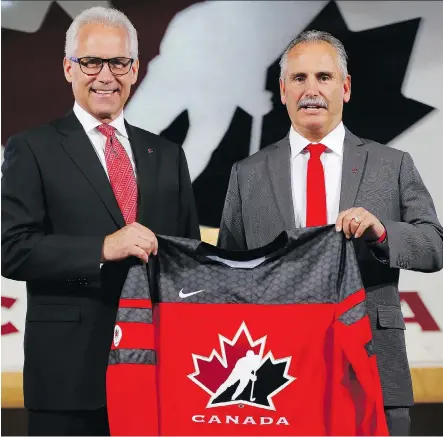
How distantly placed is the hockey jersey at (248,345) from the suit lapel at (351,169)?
0.52 ft

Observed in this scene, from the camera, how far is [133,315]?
204cm

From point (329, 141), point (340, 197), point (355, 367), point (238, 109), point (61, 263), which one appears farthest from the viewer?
point (238, 109)

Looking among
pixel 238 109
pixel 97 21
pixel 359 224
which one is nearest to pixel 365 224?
pixel 359 224

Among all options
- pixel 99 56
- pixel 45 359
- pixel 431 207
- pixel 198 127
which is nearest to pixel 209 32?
pixel 198 127

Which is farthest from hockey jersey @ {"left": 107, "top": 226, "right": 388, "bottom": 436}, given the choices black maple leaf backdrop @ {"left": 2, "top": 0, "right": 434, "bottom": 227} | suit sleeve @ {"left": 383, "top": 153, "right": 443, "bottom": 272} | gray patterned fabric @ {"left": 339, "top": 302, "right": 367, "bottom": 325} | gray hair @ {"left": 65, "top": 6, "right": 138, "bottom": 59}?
black maple leaf backdrop @ {"left": 2, "top": 0, "right": 434, "bottom": 227}

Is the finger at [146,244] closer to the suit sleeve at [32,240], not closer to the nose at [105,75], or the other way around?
the suit sleeve at [32,240]

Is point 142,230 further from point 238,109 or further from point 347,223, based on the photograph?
point 238,109

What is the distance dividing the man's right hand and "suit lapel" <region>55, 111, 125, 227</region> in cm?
15

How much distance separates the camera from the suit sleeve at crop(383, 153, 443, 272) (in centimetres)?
208

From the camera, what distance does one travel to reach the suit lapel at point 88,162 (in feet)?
7.25

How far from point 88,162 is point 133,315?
18.7 inches

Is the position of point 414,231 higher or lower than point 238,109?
lower

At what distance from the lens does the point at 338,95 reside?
234 centimetres

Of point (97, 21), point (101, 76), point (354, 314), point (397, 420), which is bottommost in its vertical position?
point (397, 420)
